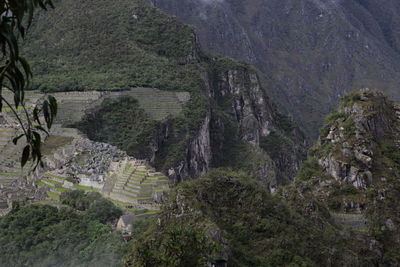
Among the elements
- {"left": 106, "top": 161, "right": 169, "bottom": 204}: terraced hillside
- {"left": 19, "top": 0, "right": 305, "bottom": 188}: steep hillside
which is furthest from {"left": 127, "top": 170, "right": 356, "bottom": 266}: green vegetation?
{"left": 19, "top": 0, "right": 305, "bottom": 188}: steep hillside

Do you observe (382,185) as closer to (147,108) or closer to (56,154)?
(56,154)

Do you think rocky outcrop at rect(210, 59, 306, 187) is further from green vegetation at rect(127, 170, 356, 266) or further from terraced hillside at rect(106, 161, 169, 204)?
green vegetation at rect(127, 170, 356, 266)

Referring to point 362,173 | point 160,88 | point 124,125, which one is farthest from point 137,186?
point 160,88

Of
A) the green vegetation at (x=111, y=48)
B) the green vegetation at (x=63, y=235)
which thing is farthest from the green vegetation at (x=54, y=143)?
the green vegetation at (x=111, y=48)

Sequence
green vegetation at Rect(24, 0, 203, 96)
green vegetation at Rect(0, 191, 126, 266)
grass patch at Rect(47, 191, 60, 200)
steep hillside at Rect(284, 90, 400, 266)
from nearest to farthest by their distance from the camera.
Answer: green vegetation at Rect(0, 191, 126, 266) < steep hillside at Rect(284, 90, 400, 266) < grass patch at Rect(47, 191, 60, 200) < green vegetation at Rect(24, 0, 203, 96)

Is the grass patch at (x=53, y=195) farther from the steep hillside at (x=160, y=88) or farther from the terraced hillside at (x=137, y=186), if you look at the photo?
the steep hillside at (x=160, y=88)

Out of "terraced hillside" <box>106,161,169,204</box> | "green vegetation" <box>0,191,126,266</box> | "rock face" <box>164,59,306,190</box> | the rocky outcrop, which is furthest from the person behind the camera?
the rocky outcrop

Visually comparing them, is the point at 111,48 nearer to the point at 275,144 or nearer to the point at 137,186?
the point at 275,144

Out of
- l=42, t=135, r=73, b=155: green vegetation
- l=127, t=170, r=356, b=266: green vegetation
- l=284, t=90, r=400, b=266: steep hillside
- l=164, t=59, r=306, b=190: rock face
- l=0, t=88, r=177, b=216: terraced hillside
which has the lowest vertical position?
l=164, t=59, r=306, b=190: rock face
